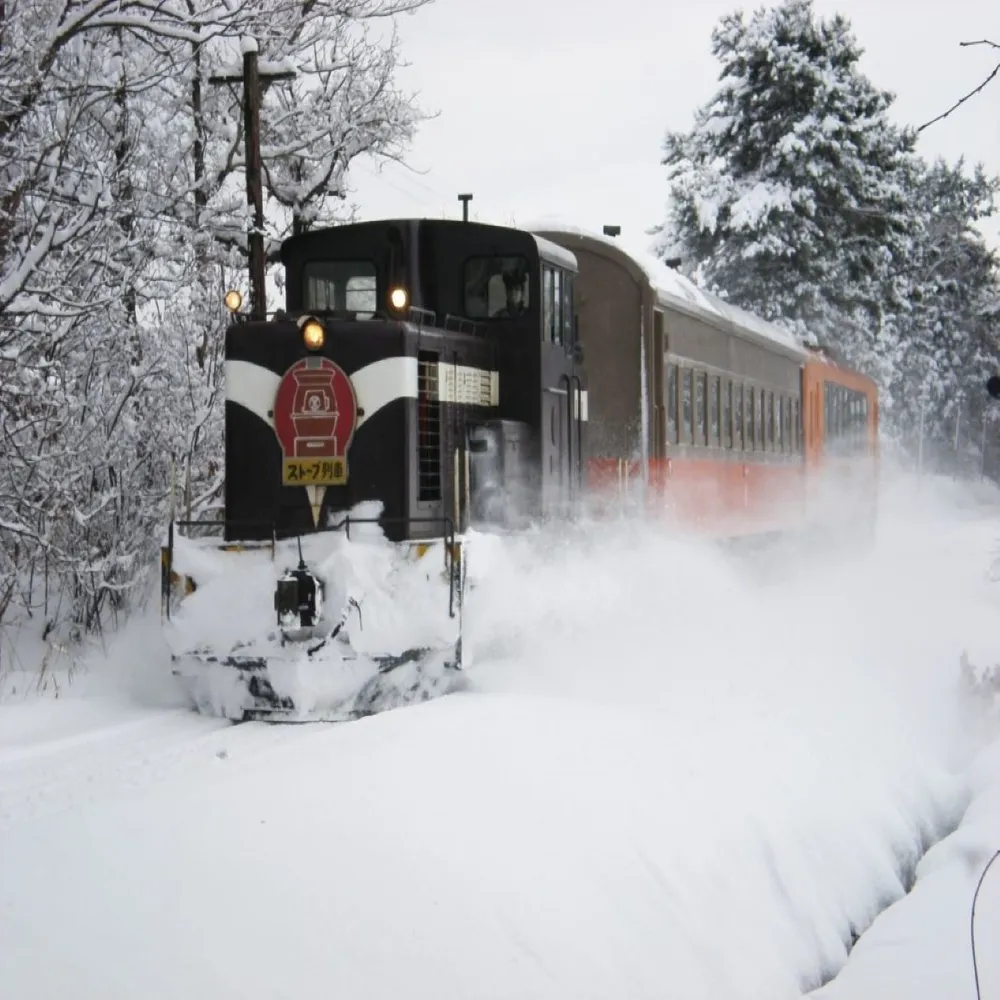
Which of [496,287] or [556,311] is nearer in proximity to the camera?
[496,287]

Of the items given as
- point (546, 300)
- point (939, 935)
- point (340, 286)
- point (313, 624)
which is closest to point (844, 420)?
point (546, 300)

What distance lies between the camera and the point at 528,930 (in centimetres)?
539

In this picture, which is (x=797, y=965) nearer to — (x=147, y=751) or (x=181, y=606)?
(x=147, y=751)

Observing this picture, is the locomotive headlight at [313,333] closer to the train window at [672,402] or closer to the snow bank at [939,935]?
the train window at [672,402]

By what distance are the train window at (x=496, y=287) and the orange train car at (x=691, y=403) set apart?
5.68 ft

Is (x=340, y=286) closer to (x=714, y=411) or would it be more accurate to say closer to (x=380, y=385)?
(x=380, y=385)

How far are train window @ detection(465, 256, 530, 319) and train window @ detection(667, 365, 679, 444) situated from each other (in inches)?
112

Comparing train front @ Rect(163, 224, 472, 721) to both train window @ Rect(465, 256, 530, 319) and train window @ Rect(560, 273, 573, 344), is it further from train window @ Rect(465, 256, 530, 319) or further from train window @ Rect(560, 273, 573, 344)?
train window @ Rect(560, 273, 573, 344)

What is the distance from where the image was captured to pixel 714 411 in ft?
47.1

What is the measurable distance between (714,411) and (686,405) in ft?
4.53

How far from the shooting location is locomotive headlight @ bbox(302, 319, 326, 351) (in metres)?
8.70

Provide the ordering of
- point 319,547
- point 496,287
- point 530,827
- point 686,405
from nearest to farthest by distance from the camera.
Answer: point 530,827, point 319,547, point 496,287, point 686,405

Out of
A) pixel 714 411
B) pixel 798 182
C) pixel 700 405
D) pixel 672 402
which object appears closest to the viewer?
pixel 672 402

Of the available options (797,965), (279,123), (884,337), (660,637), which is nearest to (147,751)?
(797,965)
